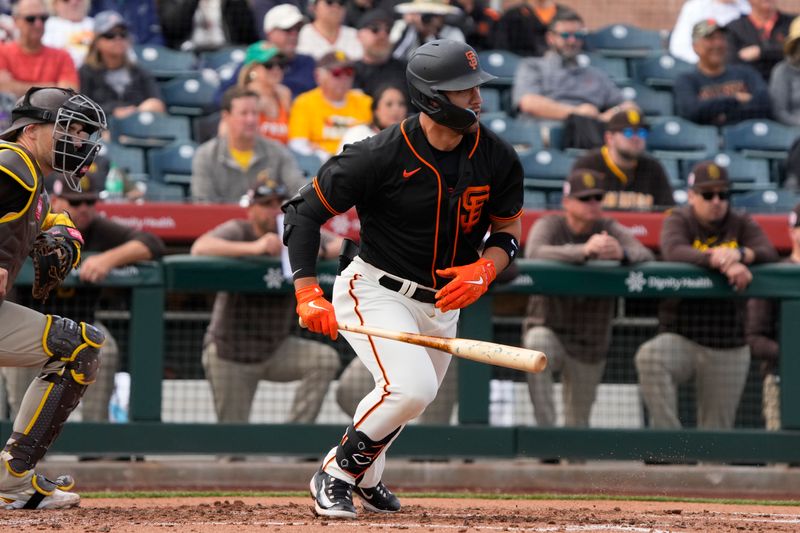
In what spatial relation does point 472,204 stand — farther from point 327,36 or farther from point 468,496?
point 327,36

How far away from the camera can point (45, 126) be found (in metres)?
5.02

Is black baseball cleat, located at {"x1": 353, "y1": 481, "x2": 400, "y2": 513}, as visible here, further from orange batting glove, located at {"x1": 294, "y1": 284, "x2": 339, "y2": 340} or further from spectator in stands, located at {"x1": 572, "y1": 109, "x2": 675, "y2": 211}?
spectator in stands, located at {"x1": 572, "y1": 109, "x2": 675, "y2": 211}

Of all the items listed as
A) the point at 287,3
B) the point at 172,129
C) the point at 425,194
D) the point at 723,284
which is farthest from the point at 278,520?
the point at 287,3

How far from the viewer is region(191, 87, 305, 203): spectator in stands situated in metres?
8.51

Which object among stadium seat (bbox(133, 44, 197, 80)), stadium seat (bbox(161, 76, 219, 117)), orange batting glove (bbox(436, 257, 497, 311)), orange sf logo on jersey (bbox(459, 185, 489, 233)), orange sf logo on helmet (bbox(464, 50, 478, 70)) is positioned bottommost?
orange batting glove (bbox(436, 257, 497, 311))

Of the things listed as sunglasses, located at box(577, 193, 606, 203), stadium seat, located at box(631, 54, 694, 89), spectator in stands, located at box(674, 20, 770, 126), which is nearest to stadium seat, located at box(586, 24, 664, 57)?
stadium seat, located at box(631, 54, 694, 89)

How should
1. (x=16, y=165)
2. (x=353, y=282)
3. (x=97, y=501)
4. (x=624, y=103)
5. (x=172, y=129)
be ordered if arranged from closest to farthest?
(x=16, y=165), (x=353, y=282), (x=97, y=501), (x=172, y=129), (x=624, y=103)

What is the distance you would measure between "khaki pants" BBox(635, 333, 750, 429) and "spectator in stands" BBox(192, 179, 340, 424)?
5.97 ft

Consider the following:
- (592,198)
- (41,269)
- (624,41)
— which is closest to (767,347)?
(592,198)

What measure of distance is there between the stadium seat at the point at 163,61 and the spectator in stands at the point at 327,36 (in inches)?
38.1

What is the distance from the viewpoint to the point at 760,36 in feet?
38.4

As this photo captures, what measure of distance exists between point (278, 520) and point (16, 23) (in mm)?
6248

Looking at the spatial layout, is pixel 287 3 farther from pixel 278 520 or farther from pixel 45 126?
pixel 278 520

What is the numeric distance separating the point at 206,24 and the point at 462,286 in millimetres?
6998
